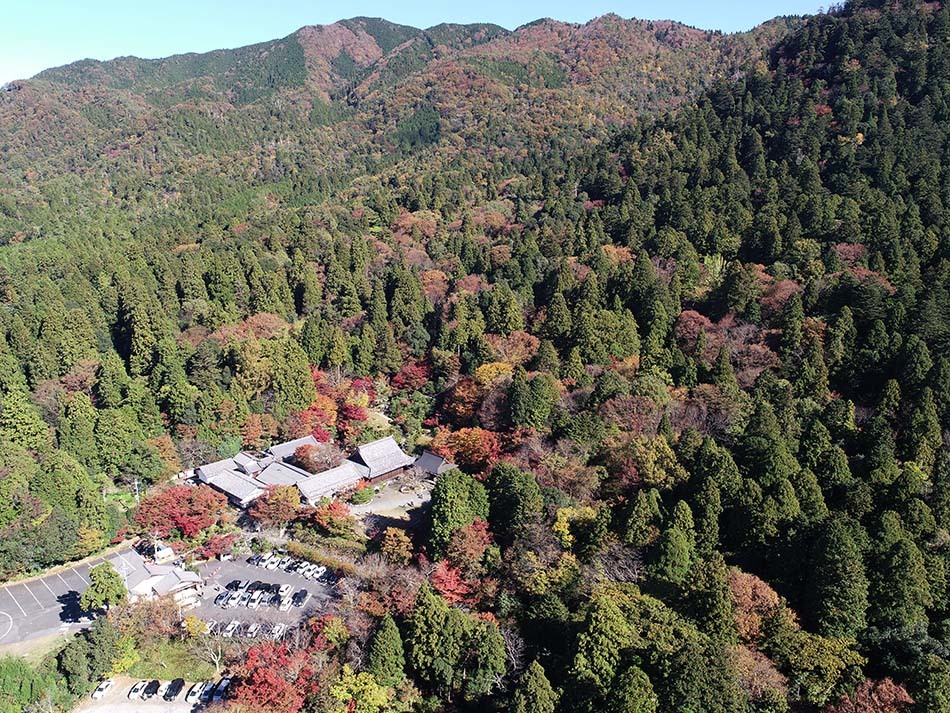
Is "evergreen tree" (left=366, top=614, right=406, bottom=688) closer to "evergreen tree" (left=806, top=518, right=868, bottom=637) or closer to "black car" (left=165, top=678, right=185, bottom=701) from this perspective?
"black car" (left=165, top=678, right=185, bottom=701)

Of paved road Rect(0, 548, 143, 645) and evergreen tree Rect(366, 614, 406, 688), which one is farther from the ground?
evergreen tree Rect(366, 614, 406, 688)

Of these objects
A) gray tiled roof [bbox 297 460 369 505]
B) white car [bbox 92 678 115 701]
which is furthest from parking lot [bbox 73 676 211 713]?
gray tiled roof [bbox 297 460 369 505]

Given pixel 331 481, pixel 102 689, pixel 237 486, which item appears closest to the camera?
pixel 102 689

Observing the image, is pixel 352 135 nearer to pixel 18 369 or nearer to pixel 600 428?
pixel 18 369

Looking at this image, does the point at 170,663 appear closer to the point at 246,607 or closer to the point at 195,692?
the point at 195,692

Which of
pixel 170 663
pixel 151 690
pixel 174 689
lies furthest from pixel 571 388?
pixel 151 690

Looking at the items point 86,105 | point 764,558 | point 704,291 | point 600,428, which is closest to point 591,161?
point 704,291
